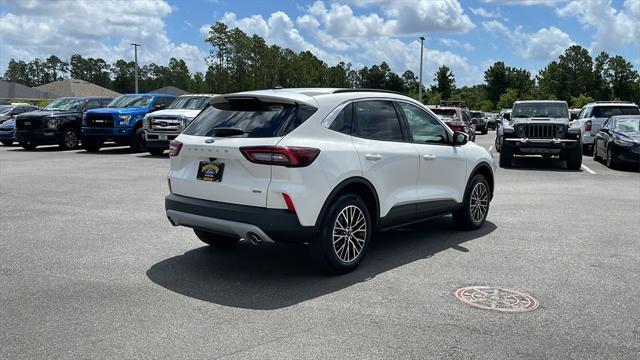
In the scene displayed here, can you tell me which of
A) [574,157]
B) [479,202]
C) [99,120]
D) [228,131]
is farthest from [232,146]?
[99,120]

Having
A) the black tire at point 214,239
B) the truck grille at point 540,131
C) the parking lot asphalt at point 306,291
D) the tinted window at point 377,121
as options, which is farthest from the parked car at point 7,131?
the tinted window at point 377,121

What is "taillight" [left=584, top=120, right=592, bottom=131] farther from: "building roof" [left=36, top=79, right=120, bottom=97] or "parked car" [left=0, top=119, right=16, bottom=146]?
"building roof" [left=36, top=79, right=120, bottom=97]

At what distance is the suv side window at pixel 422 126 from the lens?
21.6 ft

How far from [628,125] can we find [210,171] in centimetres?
1470

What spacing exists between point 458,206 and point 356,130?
7.20 ft

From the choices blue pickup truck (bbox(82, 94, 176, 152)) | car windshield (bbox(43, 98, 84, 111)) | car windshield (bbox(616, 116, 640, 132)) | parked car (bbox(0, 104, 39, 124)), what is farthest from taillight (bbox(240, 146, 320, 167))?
parked car (bbox(0, 104, 39, 124))

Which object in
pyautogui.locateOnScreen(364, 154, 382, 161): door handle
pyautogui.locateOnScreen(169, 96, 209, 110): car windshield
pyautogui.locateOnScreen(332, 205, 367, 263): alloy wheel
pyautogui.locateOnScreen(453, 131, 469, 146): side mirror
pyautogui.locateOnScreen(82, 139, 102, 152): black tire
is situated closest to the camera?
pyautogui.locateOnScreen(332, 205, 367, 263): alloy wheel

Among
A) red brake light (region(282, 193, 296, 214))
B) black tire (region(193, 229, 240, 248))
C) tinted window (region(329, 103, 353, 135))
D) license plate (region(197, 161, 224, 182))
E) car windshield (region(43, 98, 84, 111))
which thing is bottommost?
black tire (region(193, 229, 240, 248))

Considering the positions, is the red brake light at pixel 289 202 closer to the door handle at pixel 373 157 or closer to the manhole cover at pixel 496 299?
the door handle at pixel 373 157

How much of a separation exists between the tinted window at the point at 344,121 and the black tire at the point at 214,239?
1.92 metres

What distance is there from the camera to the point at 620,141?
15664mm

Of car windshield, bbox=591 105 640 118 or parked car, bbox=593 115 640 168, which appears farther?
car windshield, bbox=591 105 640 118

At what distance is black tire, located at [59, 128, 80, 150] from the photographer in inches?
845

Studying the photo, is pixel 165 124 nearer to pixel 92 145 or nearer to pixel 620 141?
pixel 92 145
